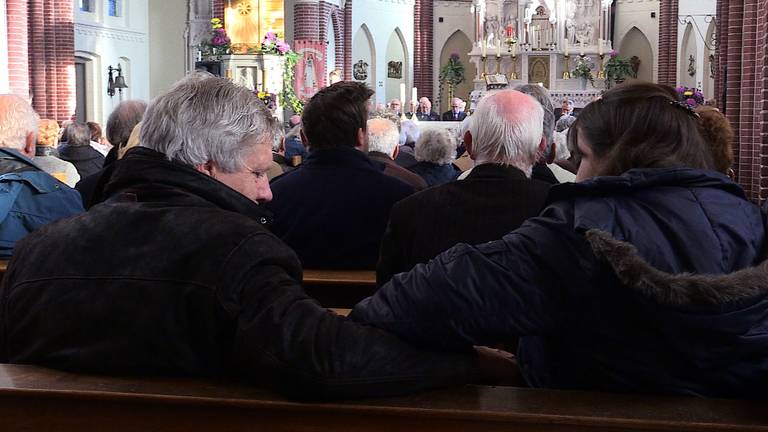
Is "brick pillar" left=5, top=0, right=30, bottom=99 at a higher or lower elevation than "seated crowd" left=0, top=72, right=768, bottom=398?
higher

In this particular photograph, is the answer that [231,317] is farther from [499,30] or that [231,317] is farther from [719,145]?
[499,30]

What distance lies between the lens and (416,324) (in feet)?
6.97

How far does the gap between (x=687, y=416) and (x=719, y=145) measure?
87.0 inches

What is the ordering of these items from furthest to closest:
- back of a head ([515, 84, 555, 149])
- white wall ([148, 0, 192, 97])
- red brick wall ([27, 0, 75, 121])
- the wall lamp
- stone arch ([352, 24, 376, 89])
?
stone arch ([352, 24, 376, 89])
white wall ([148, 0, 192, 97])
the wall lamp
red brick wall ([27, 0, 75, 121])
back of a head ([515, 84, 555, 149])

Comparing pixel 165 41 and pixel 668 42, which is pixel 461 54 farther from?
pixel 165 41

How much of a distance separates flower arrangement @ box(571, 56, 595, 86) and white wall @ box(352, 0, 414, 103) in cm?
503

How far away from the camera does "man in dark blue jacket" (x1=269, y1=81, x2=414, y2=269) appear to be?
4664 millimetres

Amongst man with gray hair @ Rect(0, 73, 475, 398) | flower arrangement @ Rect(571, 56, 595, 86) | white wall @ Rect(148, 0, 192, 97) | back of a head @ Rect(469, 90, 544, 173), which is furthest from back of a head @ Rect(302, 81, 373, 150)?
flower arrangement @ Rect(571, 56, 595, 86)

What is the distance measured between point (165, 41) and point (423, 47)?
25.1ft

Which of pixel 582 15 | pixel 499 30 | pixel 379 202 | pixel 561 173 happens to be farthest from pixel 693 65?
pixel 379 202

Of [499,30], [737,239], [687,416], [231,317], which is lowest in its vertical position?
[687,416]

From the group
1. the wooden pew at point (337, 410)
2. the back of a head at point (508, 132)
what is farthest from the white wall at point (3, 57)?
the wooden pew at point (337, 410)

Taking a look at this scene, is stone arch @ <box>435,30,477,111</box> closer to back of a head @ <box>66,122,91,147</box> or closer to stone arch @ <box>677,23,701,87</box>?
stone arch @ <box>677,23,701,87</box>

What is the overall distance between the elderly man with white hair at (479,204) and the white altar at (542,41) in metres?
23.0
